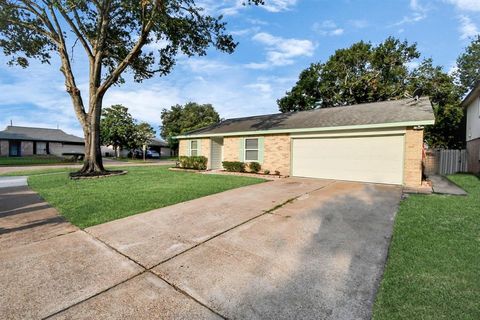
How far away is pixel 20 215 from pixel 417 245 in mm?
7789

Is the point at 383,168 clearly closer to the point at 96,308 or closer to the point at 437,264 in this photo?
the point at 437,264

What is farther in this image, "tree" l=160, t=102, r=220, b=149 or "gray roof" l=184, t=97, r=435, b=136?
"tree" l=160, t=102, r=220, b=149

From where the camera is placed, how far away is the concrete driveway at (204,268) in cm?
226

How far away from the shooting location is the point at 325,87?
79.2ft

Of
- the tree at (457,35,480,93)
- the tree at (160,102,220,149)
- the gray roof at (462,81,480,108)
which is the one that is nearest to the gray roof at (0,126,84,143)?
the tree at (160,102,220,149)

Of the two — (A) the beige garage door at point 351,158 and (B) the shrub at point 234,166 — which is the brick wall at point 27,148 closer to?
(B) the shrub at point 234,166

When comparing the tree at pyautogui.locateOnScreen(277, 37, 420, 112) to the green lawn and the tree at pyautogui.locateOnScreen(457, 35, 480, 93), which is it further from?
the green lawn

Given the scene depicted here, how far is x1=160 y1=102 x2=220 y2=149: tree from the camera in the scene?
4112 cm

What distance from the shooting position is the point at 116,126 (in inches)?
1281

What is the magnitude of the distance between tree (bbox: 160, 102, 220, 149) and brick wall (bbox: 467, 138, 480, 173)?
107 feet

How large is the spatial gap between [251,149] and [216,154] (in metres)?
3.08

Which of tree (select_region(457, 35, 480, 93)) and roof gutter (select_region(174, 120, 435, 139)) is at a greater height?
tree (select_region(457, 35, 480, 93))

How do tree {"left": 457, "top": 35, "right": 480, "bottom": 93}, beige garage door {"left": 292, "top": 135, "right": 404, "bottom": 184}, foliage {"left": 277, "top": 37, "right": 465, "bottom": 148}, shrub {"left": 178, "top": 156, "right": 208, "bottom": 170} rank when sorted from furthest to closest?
1. tree {"left": 457, "top": 35, "right": 480, "bottom": 93}
2. foliage {"left": 277, "top": 37, "right": 465, "bottom": 148}
3. shrub {"left": 178, "top": 156, "right": 208, "bottom": 170}
4. beige garage door {"left": 292, "top": 135, "right": 404, "bottom": 184}


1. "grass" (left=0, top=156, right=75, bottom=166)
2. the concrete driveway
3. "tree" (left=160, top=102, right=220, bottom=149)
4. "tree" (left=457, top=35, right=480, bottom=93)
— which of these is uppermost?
"tree" (left=457, top=35, right=480, bottom=93)
